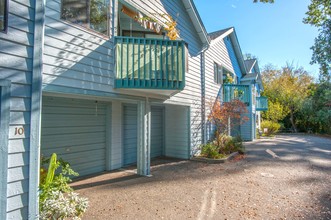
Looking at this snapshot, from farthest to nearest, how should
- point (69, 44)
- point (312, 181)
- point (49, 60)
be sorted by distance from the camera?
point (312, 181)
point (69, 44)
point (49, 60)

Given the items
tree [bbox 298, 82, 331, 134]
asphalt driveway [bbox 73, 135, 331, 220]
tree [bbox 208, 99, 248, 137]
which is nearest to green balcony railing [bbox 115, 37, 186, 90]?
asphalt driveway [bbox 73, 135, 331, 220]

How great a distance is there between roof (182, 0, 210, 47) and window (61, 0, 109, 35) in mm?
5176

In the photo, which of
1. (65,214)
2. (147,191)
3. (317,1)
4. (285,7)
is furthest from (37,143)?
(317,1)

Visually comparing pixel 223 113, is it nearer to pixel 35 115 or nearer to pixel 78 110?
pixel 78 110

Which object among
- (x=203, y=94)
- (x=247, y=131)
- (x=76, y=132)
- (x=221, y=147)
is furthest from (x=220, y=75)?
(x=76, y=132)

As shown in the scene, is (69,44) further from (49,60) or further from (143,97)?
(143,97)

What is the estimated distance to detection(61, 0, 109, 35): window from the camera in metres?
4.89

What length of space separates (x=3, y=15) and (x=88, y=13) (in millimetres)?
2268

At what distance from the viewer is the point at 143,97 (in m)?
6.96

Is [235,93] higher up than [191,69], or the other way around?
[191,69]

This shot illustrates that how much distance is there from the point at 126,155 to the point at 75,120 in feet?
8.61

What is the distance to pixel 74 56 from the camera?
4902mm

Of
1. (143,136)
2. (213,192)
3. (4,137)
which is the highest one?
(4,137)

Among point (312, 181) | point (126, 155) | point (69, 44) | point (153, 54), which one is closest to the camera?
point (69, 44)
